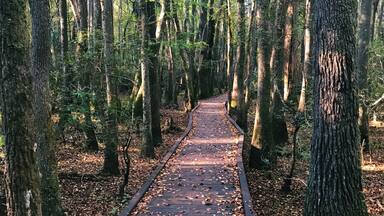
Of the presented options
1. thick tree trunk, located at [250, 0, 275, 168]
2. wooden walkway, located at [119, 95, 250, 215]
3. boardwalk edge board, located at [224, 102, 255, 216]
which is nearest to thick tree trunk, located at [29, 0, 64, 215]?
wooden walkway, located at [119, 95, 250, 215]

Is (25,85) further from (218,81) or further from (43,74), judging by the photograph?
(218,81)

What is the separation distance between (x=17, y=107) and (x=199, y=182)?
Result: 271 inches

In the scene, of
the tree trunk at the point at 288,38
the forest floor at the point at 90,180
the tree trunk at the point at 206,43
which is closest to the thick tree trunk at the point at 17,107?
the forest floor at the point at 90,180

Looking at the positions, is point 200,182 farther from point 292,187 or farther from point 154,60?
point 154,60

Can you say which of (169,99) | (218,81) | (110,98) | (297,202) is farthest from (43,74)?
(218,81)

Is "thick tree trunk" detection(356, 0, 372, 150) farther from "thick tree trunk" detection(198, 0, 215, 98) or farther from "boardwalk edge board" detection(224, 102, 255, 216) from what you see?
"thick tree trunk" detection(198, 0, 215, 98)

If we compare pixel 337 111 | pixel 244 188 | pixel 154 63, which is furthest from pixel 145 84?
pixel 337 111

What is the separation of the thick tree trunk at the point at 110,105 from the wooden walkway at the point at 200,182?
160 centimetres

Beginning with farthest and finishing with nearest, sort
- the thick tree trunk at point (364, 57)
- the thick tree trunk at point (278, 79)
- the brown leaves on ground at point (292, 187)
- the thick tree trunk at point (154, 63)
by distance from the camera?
1. the thick tree trunk at point (154, 63)
2. the thick tree trunk at point (364, 57)
3. the thick tree trunk at point (278, 79)
4. the brown leaves on ground at point (292, 187)

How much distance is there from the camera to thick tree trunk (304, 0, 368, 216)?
6035 millimetres

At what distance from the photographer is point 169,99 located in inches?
1277

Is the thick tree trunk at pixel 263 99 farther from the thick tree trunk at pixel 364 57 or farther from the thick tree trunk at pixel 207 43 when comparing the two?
the thick tree trunk at pixel 207 43

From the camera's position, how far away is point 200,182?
10.8 metres

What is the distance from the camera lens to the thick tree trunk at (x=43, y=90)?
7.56m
